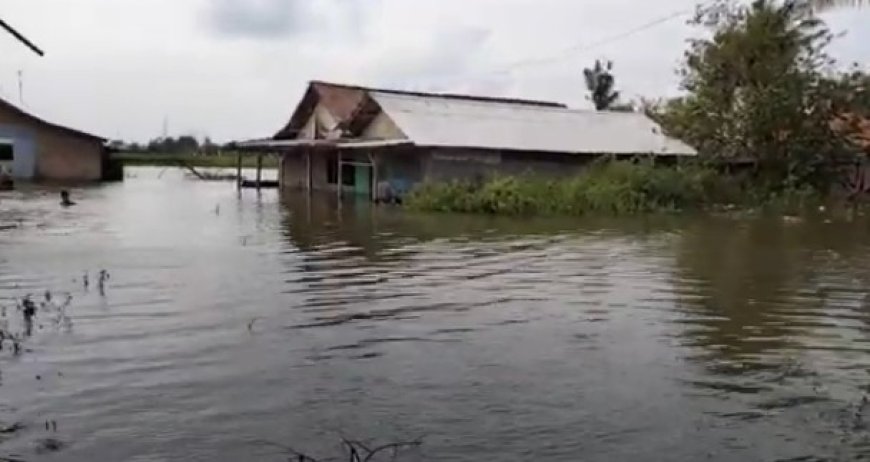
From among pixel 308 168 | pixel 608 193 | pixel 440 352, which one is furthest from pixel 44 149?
pixel 440 352

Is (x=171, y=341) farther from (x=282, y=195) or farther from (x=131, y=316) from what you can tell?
(x=282, y=195)

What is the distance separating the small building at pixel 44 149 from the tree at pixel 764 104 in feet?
82.7

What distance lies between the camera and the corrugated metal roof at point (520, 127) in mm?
29609

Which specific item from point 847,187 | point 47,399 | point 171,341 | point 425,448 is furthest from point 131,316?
point 847,187

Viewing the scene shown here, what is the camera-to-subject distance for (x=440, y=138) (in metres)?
29.0

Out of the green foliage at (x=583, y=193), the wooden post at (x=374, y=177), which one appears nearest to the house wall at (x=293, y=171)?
the wooden post at (x=374, y=177)

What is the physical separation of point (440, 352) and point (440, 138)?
2122cm

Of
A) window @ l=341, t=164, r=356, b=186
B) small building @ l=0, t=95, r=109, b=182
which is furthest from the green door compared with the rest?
small building @ l=0, t=95, r=109, b=182

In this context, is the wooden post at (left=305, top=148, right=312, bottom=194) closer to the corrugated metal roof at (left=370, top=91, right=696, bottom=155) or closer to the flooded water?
the corrugated metal roof at (left=370, top=91, right=696, bottom=155)

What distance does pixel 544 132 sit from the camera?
31.8m

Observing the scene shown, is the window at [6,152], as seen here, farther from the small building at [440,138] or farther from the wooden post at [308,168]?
the wooden post at [308,168]

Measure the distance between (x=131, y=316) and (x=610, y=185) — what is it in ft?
62.1

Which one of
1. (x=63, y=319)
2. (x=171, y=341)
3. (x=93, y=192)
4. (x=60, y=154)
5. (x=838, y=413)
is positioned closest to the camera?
(x=838, y=413)

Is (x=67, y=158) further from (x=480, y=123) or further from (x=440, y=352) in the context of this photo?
(x=440, y=352)
